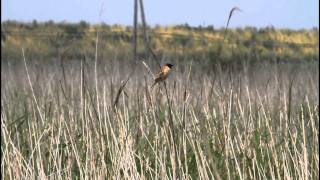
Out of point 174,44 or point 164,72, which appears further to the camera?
point 174,44

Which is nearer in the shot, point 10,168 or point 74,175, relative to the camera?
point 10,168

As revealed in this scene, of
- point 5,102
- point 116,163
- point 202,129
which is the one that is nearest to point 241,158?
point 202,129

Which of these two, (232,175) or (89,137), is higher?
(89,137)

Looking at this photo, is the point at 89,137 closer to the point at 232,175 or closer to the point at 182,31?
the point at 232,175

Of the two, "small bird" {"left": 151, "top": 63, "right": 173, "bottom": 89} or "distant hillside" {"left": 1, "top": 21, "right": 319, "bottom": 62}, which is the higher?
"small bird" {"left": 151, "top": 63, "right": 173, "bottom": 89}

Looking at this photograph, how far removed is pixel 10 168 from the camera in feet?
6.72

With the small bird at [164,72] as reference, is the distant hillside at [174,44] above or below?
below

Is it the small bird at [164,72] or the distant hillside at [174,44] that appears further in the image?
the distant hillside at [174,44]

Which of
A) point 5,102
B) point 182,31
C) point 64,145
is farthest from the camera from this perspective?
point 182,31

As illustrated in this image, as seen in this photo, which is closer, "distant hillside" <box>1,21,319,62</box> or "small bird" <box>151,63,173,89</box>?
"small bird" <box>151,63,173,89</box>

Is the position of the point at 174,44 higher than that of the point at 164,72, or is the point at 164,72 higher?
the point at 164,72

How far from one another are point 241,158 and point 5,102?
2.30 metres

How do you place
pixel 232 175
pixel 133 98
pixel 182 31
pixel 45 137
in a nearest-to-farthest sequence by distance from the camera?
pixel 232 175, pixel 45 137, pixel 133 98, pixel 182 31

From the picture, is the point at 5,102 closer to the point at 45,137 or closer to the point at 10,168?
the point at 45,137
